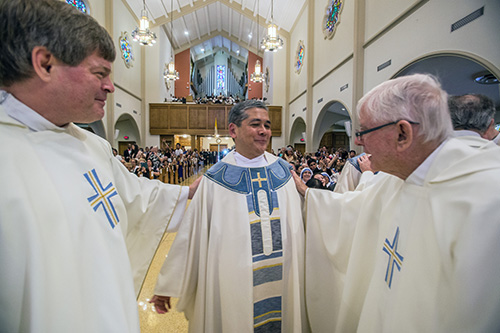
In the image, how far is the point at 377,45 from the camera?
634 cm

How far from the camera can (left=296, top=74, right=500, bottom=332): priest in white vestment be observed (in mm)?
695

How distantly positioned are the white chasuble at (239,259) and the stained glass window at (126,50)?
41.4 ft

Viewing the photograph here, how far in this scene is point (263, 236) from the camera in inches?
56.4

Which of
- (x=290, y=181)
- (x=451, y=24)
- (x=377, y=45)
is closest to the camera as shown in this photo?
(x=290, y=181)

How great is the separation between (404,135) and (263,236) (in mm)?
898

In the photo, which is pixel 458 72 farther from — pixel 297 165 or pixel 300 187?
pixel 300 187

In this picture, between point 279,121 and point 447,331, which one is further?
point 279,121

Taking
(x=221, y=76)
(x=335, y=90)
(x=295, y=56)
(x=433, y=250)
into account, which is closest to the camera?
(x=433, y=250)

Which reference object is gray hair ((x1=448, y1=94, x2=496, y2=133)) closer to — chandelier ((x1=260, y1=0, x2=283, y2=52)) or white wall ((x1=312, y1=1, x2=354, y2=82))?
white wall ((x1=312, y1=1, x2=354, y2=82))

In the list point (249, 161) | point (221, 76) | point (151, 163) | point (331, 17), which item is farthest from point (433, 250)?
point (221, 76)

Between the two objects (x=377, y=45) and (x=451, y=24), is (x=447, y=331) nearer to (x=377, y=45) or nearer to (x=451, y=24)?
(x=451, y=24)

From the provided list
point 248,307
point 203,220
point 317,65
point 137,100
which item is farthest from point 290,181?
point 137,100

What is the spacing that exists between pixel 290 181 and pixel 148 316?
1.97m

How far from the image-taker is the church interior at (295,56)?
4.20m
